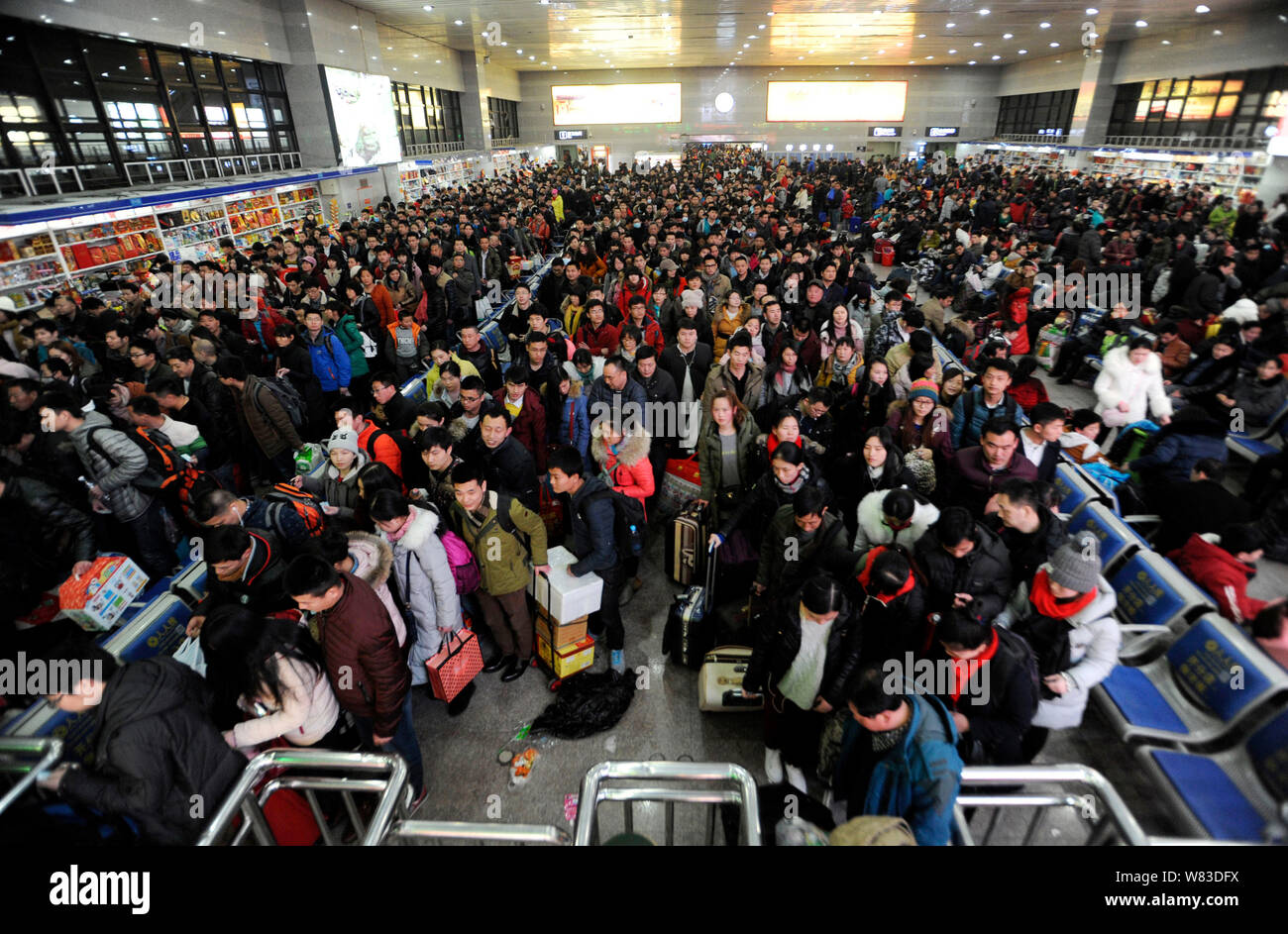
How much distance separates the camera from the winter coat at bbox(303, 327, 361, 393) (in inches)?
244

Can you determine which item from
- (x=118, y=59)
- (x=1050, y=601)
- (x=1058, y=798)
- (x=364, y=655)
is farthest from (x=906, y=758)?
(x=118, y=59)

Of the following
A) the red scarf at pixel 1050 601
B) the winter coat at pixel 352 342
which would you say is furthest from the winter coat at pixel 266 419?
the red scarf at pixel 1050 601

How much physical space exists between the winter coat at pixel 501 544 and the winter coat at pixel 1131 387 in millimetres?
5587

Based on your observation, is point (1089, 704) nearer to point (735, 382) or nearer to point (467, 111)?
point (735, 382)

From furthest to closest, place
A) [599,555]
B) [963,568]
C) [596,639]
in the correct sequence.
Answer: [596,639]
[599,555]
[963,568]

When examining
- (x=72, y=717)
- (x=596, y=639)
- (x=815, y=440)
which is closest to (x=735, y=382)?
(x=815, y=440)

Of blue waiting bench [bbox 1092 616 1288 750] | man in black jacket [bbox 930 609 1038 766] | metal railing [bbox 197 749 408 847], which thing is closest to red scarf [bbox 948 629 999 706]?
man in black jacket [bbox 930 609 1038 766]

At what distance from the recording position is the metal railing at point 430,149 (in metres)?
24.3

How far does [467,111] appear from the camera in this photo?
30.0 metres

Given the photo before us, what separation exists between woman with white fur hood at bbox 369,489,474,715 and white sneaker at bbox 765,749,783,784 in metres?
2.01

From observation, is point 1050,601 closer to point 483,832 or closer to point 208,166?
point 483,832

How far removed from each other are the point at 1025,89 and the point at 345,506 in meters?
44.0

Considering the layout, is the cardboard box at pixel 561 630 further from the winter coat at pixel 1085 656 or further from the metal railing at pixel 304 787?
the winter coat at pixel 1085 656

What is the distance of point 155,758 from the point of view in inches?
85.5
